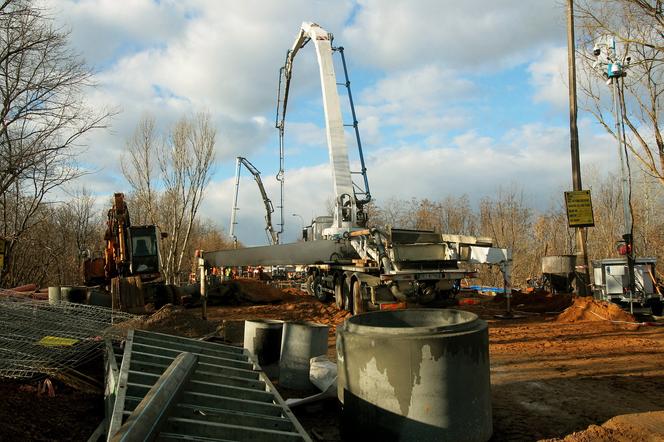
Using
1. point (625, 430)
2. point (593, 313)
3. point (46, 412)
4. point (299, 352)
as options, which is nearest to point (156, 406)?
point (46, 412)

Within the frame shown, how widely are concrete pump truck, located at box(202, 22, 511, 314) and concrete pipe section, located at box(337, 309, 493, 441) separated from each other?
760 centimetres

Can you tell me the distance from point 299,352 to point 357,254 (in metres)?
9.04

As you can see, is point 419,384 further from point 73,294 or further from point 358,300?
point 73,294

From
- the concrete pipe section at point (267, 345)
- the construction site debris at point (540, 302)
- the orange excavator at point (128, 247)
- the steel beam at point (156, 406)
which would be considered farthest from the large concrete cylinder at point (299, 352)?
the orange excavator at point (128, 247)

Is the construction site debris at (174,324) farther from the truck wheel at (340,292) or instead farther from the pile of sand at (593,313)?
the pile of sand at (593,313)

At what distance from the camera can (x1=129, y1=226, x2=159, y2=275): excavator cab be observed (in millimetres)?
17484

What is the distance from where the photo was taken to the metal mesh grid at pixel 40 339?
5060 millimetres

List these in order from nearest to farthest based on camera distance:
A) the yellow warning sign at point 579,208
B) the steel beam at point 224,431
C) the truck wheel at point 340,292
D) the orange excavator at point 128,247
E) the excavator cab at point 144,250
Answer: the steel beam at point 224,431 → the truck wheel at point 340,292 → the yellow warning sign at point 579,208 → the orange excavator at point 128,247 → the excavator cab at point 144,250

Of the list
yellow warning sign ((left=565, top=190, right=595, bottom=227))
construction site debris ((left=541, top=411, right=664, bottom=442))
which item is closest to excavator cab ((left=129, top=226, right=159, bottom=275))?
yellow warning sign ((left=565, top=190, right=595, bottom=227))

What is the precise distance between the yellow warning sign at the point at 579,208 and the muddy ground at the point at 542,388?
3.99 m

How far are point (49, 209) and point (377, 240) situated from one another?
17.6 m

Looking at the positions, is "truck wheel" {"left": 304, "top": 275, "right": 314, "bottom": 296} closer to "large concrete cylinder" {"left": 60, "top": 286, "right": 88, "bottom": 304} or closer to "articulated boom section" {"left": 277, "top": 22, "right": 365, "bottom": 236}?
"articulated boom section" {"left": 277, "top": 22, "right": 365, "bottom": 236}

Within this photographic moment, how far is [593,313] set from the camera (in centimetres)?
1221

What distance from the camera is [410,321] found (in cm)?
528
